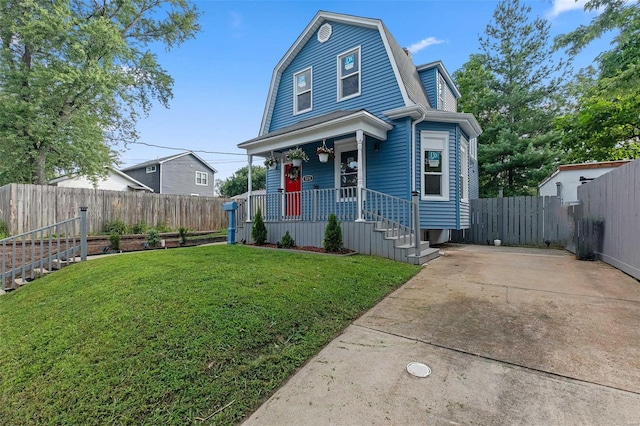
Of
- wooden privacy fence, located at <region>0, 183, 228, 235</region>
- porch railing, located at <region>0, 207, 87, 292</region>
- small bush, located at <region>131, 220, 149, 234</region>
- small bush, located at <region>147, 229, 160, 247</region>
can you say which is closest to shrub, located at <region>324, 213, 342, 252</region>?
porch railing, located at <region>0, 207, 87, 292</region>

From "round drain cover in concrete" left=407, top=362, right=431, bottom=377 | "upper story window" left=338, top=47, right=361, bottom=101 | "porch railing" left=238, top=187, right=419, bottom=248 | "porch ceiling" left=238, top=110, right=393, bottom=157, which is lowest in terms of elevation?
"round drain cover in concrete" left=407, top=362, right=431, bottom=377

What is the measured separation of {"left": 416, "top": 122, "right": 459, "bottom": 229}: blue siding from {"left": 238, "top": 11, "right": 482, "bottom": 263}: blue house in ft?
0.10

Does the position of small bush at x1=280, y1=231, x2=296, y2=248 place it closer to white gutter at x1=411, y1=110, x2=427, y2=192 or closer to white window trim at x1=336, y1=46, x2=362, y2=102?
white gutter at x1=411, y1=110, x2=427, y2=192

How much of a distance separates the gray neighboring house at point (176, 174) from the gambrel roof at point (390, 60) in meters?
19.8

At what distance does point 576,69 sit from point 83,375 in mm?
22431

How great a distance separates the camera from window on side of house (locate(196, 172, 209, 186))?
3011 centimetres

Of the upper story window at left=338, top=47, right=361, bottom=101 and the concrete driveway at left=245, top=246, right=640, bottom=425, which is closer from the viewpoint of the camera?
the concrete driveway at left=245, top=246, right=640, bottom=425

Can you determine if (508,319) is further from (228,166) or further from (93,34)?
(228,166)

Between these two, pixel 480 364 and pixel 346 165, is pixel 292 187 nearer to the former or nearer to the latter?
pixel 346 165

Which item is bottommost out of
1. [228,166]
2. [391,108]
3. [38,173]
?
[38,173]

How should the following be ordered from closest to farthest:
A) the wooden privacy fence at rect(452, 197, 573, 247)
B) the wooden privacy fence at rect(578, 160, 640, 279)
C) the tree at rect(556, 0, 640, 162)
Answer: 1. the wooden privacy fence at rect(578, 160, 640, 279)
2. the tree at rect(556, 0, 640, 162)
3. the wooden privacy fence at rect(452, 197, 573, 247)

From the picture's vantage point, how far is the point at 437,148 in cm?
858

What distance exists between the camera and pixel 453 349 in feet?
8.71

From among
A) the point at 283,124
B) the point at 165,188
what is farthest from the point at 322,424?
the point at 165,188
